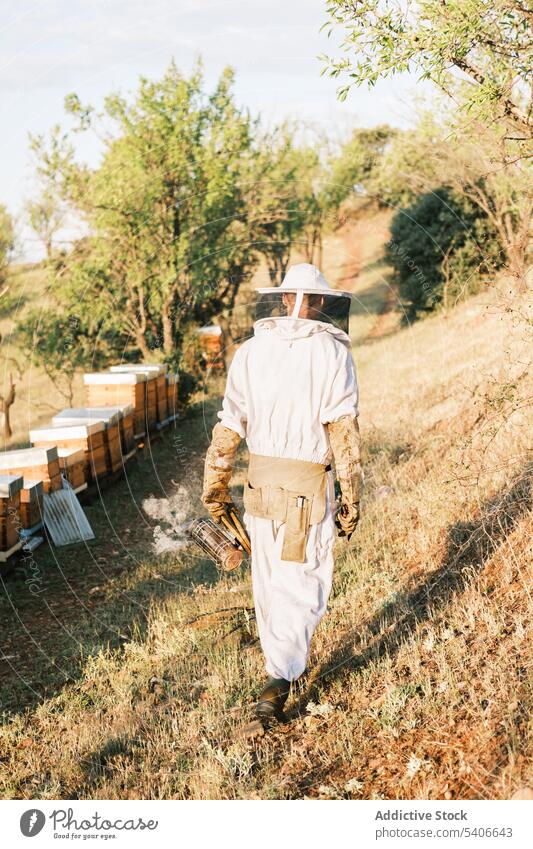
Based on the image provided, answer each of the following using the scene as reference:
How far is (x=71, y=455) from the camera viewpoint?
8492mm

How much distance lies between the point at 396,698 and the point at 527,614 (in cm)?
106

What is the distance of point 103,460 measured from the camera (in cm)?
948

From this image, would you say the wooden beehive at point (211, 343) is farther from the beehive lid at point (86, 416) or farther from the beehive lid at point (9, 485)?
the beehive lid at point (9, 485)

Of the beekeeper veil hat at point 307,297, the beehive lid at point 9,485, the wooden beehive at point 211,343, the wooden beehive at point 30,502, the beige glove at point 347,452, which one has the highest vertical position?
the beekeeper veil hat at point 307,297

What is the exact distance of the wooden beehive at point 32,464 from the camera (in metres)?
7.77

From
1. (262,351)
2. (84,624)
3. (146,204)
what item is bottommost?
Answer: (84,624)

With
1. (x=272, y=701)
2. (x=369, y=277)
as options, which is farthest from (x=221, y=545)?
(x=369, y=277)

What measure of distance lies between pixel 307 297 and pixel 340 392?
0.57 meters

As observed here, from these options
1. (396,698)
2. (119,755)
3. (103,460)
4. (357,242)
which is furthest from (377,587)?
(357,242)

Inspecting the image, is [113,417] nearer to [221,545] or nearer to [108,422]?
[108,422]

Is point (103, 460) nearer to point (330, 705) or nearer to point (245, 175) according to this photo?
point (330, 705)

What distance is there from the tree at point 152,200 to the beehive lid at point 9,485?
7247 millimetres

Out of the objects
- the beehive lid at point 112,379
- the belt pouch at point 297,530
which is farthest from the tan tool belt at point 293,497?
the beehive lid at point 112,379

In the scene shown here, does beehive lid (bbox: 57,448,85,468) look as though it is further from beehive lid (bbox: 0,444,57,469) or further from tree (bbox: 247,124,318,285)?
tree (bbox: 247,124,318,285)
